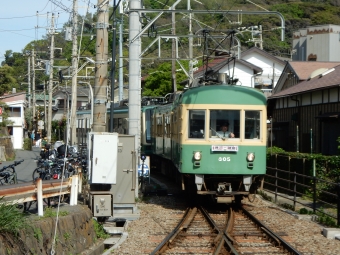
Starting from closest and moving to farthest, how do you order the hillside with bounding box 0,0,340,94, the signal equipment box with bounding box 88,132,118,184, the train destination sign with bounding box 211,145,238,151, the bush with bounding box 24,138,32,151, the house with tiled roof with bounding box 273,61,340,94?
the signal equipment box with bounding box 88,132,118,184, the train destination sign with bounding box 211,145,238,151, the house with tiled roof with bounding box 273,61,340,94, the bush with bounding box 24,138,32,151, the hillside with bounding box 0,0,340,94

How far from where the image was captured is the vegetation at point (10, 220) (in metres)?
6.52

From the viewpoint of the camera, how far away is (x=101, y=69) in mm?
13172

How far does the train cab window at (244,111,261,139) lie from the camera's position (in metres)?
14.3

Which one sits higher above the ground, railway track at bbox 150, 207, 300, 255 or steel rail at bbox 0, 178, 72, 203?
steel rail at bbox 0, 178, 72, 203

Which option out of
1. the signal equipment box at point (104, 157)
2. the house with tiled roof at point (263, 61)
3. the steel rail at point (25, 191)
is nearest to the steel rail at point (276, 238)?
the signal equipment box at point (104, 157)

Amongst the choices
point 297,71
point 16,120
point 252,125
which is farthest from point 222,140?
point 16,120

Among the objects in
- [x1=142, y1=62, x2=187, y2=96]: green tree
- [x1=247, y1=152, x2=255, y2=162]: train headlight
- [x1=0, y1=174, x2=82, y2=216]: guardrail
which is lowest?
[x1=0, y1=174, x2=82, y2=216]: guardrail

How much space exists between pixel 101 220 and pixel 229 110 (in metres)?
4.47

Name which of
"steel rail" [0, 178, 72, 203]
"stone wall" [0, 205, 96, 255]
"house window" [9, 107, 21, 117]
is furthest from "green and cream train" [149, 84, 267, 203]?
"house window" [9, 107, 21, 117]

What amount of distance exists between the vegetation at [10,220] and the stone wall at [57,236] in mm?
64

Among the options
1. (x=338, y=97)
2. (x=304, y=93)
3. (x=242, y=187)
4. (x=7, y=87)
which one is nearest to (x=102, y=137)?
(x=242, y=187)

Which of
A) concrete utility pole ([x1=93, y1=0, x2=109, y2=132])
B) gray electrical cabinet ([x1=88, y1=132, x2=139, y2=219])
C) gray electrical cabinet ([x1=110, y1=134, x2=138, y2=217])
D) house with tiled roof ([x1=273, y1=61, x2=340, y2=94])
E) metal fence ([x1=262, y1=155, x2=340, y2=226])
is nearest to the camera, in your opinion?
gray electrical cabinet ([x1=88, y1=132, x2=139, y2=219])

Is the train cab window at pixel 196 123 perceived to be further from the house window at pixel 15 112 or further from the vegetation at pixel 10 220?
the house window at pixel 15 112

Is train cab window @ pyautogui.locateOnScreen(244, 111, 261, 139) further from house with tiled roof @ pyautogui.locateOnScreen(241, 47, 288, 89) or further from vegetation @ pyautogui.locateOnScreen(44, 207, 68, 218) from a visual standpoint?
house with tiled roof @ pyautogui.locateOnScreen(241, 47, 288, 89)
